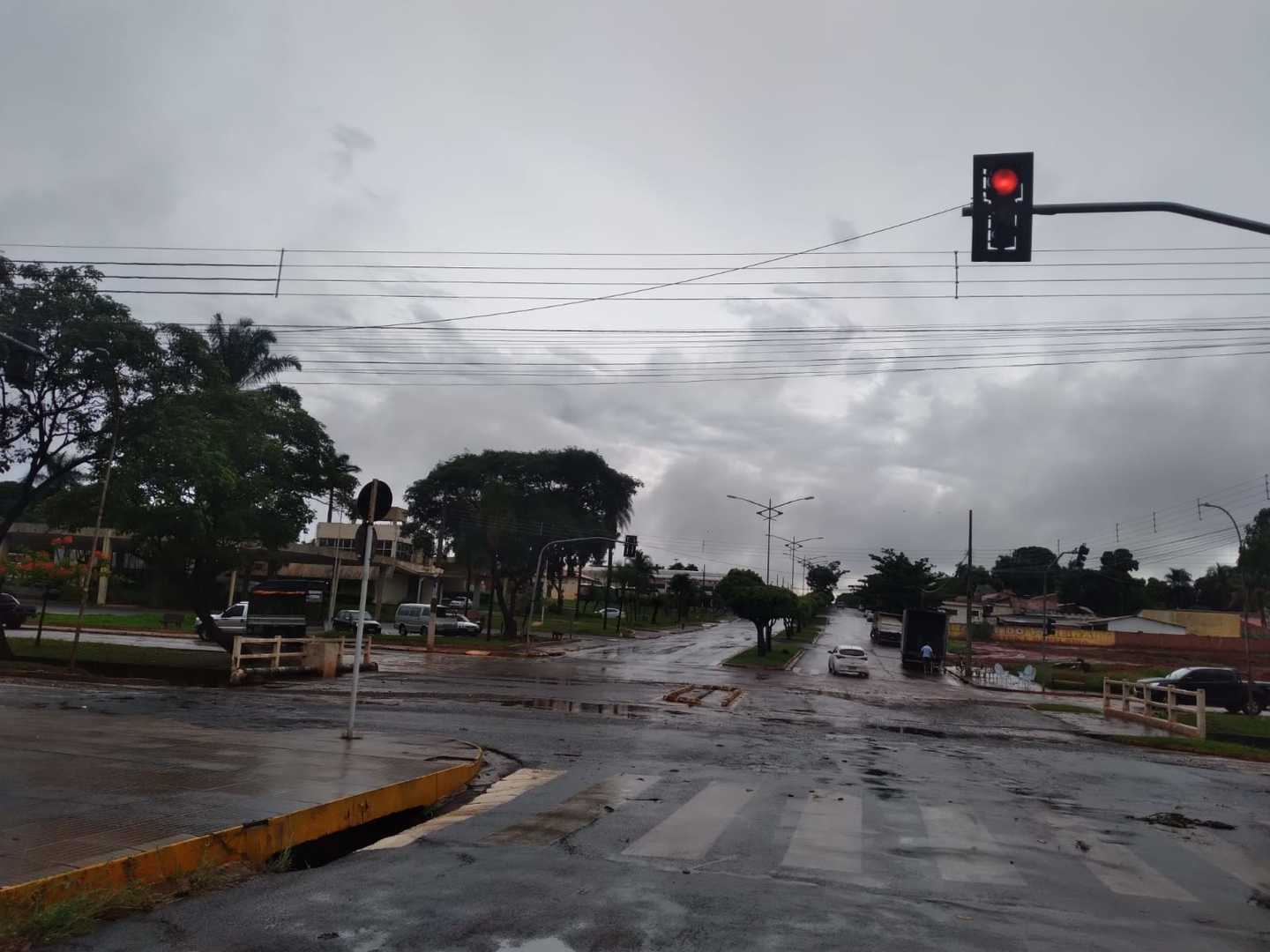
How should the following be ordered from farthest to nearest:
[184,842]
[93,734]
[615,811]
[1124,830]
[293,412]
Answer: [293,412], [93,734], [1124,830], [615,811], [184,842]

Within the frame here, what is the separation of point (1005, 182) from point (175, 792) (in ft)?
32.5

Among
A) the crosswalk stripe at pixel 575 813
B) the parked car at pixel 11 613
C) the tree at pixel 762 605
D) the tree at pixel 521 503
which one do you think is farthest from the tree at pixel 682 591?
the crosswalk stripe at pixel 575 813

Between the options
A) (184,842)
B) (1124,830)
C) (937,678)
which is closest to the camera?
(184,842)

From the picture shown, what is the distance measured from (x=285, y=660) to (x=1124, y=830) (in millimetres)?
22451

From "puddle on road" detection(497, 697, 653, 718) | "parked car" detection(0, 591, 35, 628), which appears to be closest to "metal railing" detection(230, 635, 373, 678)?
"puddle on road" detection(497, 697, 653, 718)

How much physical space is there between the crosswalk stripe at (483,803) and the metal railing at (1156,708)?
1762cm

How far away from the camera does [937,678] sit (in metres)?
45.7

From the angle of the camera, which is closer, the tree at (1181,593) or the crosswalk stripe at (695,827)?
the crosswalk stripe at (695,827)

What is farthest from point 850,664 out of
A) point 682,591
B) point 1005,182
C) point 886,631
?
point 682,591

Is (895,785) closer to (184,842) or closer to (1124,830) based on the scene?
(1124,830)

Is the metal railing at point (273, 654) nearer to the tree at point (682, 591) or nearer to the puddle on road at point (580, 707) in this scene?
the puddle on road at point (580, 707)

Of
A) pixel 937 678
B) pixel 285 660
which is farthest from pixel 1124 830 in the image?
pixel 937 678

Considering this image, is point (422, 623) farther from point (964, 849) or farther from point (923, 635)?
point (964, 849)

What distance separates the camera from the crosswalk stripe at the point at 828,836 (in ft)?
24.7
